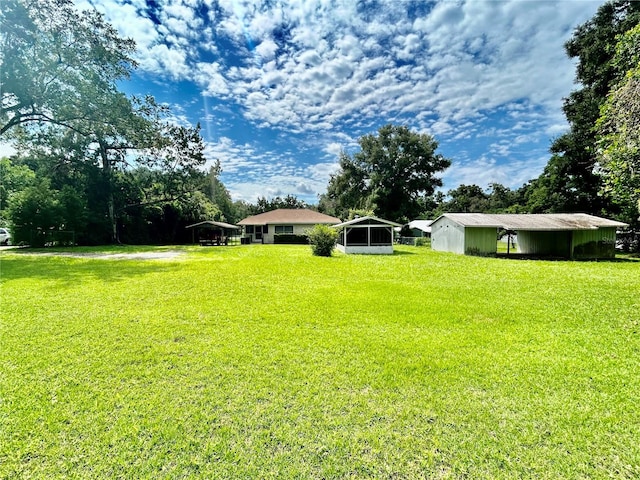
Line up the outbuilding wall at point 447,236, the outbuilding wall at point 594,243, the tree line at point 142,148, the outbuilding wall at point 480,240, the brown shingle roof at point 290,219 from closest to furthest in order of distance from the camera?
the tree line at point 142,148, the outbuilding wall at point 594,243, the outbuilding wall at point 480,240, the outbuilding wall at point 447,236, the brown shingle roof at point 290,219

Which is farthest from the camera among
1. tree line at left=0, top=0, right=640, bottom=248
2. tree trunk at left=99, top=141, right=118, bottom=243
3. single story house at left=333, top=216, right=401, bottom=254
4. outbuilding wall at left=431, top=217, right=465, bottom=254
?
tree trunk at left=99, top=141, right=118, bottom=243

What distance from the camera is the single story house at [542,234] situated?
1805cm

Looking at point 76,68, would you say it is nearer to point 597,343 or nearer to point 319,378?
point 319,378

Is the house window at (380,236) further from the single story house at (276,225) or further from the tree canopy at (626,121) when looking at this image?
the tree canopy at (626,121)

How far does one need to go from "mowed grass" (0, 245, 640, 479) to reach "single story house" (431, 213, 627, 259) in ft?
42.0

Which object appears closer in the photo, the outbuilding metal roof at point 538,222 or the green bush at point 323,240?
the green bush at point 323,240

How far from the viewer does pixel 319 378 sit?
3.44m

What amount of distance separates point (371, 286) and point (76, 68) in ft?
65.0

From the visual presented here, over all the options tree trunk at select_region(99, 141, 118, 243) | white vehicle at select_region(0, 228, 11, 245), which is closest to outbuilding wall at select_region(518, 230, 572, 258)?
tree trunk at select_region(99, 141, 118, 243)

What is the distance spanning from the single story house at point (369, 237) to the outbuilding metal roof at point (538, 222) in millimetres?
5243

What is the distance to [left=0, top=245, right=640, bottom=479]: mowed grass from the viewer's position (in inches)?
88.8

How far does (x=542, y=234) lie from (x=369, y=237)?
1347cm

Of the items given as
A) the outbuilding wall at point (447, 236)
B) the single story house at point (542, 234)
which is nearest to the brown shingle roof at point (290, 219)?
the outbuilding wall at point (447, 236)

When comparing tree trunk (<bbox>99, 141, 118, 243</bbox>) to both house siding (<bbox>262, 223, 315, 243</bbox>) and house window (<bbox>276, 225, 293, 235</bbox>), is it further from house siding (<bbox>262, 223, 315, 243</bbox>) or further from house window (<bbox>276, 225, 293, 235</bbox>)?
house window (<bbox>276, 225, 293, 235</bbox>)
